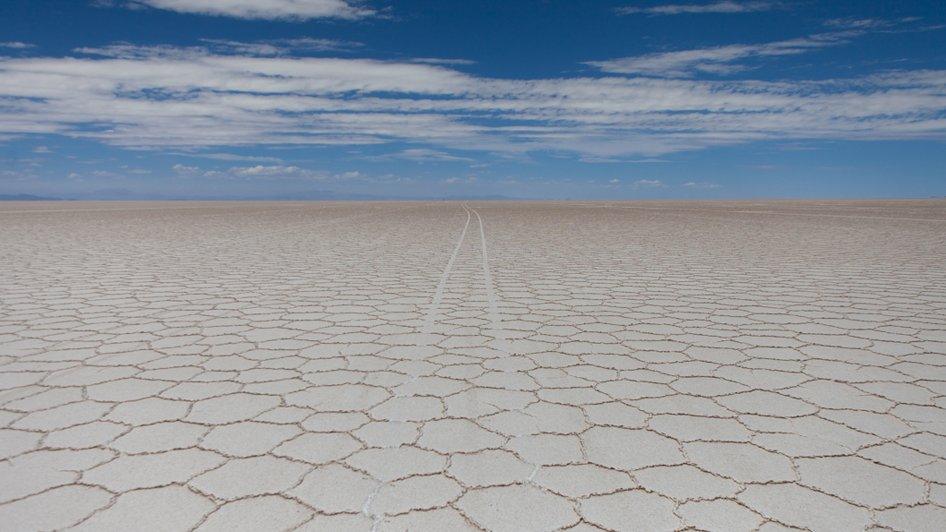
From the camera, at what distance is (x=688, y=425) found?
286 centimetres

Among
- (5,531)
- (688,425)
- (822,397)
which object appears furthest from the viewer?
(822,397)

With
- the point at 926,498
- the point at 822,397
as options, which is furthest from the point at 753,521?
the point at 822,397

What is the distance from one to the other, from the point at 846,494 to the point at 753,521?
430 mm

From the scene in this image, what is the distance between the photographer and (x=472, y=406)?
311 cm

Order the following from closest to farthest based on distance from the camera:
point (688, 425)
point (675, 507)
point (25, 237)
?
point (675, 507) < point (688, 425) < point (25, 237)

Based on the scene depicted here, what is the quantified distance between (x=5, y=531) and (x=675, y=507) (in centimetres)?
217

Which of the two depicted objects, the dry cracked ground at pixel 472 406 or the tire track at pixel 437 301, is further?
the tire track at pixel 437 301

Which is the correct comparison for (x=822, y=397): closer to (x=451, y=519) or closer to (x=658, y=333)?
(x=658, y=333)

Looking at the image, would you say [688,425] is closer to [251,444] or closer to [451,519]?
[451,519]

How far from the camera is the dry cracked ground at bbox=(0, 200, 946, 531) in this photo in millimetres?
2164

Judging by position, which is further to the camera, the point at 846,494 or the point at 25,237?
the point at 25,237

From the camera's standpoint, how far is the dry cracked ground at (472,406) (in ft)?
7.10

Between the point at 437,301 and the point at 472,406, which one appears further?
the point at 437,301

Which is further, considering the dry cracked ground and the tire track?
the tire track
